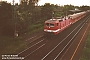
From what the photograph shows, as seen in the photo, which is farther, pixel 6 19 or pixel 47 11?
pixel 47 11

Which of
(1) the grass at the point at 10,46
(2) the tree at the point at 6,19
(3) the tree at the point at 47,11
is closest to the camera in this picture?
(1) the grass at the point at 10,46

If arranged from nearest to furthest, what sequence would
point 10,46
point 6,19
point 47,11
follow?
1. point 10,46
2. point 6,19
3. point 47,11

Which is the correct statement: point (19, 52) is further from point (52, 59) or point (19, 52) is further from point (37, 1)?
point (37, 1)

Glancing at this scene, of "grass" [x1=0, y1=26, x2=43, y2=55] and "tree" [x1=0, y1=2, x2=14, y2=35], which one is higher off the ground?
"tree" [x1=0, y1=2, x2=14, y2=35]

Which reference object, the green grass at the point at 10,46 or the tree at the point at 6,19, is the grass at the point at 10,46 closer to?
the green grass at the point at 10,46

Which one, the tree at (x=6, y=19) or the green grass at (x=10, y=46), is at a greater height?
the tree at (x=6, y=19)

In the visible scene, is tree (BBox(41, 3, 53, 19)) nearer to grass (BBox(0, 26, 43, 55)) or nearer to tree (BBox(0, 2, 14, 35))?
tree (BBox(0, 2, 14, 35))

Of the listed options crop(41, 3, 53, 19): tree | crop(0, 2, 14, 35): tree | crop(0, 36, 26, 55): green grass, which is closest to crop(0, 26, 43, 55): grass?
crop(0, 36, 26, 55): green grass

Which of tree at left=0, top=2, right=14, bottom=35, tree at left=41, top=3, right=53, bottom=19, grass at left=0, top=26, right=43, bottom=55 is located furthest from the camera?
tree at left=41, top=3, right=53, bottom=19

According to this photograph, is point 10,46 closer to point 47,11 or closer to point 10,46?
point 10,46

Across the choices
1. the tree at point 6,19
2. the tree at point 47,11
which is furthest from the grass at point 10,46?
the tree at point 47,11

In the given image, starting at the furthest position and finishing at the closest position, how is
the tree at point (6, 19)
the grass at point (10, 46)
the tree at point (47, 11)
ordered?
the tree at point (47, 11) < the tree at point (6, 19) < the grass at point (10, 46)

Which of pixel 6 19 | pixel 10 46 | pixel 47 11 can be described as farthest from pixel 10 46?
pixel 47 11

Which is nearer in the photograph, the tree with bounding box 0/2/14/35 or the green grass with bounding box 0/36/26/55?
the green grass with bounding box 0/36/26/55
